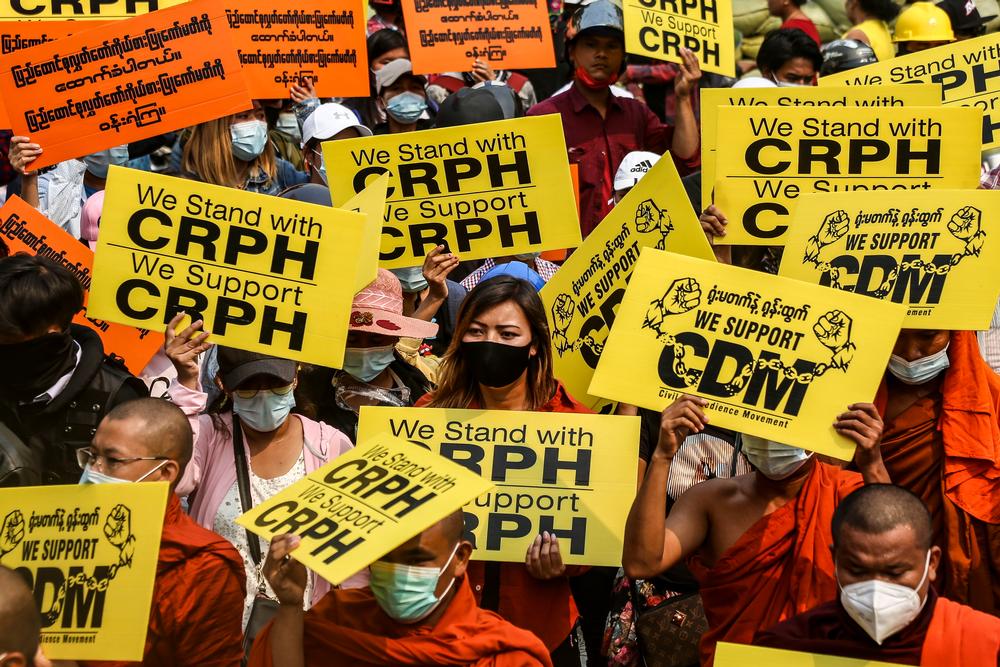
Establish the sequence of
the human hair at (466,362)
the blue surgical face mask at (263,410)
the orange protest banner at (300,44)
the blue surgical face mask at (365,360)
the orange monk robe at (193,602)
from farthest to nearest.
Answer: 1. the orange protest banner at (300,44)
2. the blue surgical face mask at (365,360)
3. the human hair at (466,362)
4. the blue surgical face mask at (263,410)
5. the orange monk robe at (193,602)

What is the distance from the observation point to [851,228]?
625cm

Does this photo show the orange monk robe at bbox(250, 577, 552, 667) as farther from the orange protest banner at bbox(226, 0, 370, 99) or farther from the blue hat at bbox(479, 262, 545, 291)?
the orange protest banner at bbox(226, 0, 370, 99)

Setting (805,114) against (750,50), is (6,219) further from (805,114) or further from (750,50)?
(750,50)

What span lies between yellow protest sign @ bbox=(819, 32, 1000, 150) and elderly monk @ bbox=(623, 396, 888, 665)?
12.1 feet

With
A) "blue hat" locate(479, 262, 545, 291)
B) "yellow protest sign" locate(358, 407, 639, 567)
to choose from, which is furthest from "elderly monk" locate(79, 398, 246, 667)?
"blue hat" locate(479, 262, 545, 291)

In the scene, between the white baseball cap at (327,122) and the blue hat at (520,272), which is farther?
the white baseball cap at (327,122)

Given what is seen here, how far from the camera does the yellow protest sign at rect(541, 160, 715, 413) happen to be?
278 inches

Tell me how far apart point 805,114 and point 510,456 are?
2409mm

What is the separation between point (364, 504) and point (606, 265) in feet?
8.54

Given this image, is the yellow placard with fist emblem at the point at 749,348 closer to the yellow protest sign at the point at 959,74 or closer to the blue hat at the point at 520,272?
the blue hat at the point at 520,272

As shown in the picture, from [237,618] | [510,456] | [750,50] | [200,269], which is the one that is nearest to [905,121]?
[510,456]

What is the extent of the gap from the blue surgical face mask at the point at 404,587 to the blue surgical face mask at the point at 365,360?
2.05 meters

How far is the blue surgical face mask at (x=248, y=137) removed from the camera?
9.47m

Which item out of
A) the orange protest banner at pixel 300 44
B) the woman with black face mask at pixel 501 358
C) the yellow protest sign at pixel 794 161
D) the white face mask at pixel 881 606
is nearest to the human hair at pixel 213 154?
the orange protest banner at pixel 300 44
